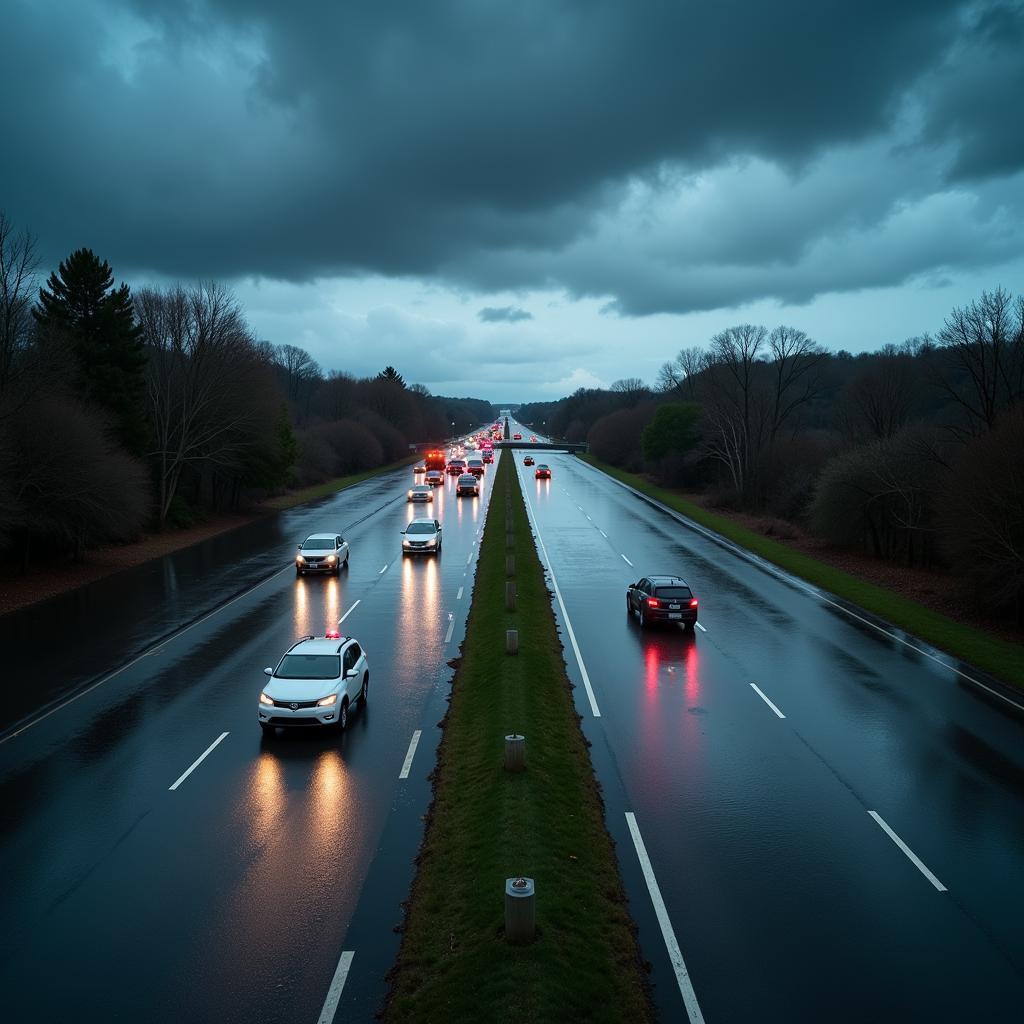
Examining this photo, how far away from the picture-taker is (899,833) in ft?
35.3

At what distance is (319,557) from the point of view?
30625 millimetres

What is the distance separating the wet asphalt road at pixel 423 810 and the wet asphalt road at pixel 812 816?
41 millimetres

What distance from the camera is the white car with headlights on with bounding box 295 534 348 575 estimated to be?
100 ft

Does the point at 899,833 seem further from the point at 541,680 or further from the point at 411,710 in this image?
the point at 411,710

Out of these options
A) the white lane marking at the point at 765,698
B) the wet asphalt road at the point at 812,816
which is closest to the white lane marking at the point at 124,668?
the wet asphalt road at the point at 812,816

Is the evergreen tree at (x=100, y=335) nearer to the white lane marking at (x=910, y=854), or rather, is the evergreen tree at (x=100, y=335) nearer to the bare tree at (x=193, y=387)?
the bare tree at (x=193, y=387)

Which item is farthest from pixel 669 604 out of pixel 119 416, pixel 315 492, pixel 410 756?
pixel 315 492

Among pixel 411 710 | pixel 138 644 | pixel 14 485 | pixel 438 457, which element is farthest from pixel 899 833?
pixel 438 457

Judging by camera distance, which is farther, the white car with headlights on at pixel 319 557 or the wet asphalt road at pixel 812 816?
the white car with headlights on at pixel 319 557

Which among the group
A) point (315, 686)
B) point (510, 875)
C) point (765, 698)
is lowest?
point (765, 698)

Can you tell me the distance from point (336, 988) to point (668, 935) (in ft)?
11.2

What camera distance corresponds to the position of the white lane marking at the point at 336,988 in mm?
7109

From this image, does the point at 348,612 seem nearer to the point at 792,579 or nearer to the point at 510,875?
the point at 510,875

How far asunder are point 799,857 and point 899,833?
1.80 meters
